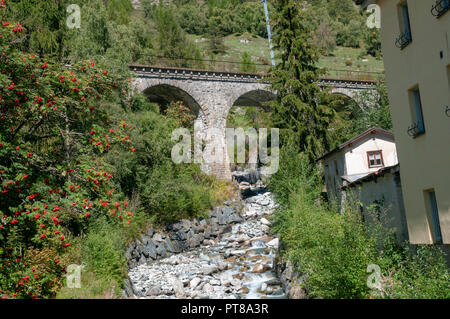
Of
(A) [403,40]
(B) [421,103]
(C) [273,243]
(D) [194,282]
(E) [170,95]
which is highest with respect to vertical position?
(E) [170,95]

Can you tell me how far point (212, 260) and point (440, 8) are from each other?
1506cm

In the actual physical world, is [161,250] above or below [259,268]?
above

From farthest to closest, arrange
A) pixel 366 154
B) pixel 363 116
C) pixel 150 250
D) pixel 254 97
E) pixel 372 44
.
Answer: pixel 372 44 → pixel 254 97 → pixel 363 116 → pixel 366 154 → pixel 150 250

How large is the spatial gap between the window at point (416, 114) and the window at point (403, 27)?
1180 millimetres

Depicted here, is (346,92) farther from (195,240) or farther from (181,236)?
(181,236)

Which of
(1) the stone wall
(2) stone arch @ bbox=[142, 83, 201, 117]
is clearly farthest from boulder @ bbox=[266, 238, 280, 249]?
(2) stone arch @ bbox=[142, 83, 201, 117]

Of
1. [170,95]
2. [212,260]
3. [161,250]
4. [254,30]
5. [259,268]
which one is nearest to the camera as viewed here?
[259,268]

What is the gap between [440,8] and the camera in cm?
830

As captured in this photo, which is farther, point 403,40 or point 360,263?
point 403,40

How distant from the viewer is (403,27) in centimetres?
1006

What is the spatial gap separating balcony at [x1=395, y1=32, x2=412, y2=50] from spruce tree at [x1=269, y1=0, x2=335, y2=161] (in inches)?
521

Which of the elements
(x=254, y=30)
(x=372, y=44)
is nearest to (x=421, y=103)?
(x=372, y=44)

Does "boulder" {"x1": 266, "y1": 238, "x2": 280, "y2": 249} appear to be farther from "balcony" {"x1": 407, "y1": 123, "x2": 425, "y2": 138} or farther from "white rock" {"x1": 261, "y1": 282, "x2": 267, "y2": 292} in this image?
"balcony" {"x1": 407, "y1": 123, "x2": 425, "y2": 138}
